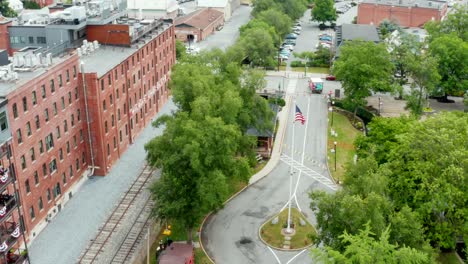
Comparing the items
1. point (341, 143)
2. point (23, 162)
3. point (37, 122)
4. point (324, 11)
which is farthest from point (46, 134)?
point (324, 11)

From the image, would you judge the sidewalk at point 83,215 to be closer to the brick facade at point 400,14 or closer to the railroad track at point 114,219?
the railroad track at point 114,219

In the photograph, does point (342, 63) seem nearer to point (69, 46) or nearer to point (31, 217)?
point (69, 46)

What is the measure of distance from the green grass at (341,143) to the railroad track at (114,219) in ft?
75.9

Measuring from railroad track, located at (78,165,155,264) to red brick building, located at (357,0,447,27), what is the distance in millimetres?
103633

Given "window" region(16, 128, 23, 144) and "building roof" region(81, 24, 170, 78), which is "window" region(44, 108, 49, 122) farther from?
"building roof" region(81, 24, 170, 78)

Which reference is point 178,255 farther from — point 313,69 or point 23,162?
point 313,69

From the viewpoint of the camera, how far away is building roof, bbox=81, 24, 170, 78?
61031mm

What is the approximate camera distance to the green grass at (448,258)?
51000 mm

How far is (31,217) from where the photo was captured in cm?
5041

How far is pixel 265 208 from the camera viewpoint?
59250mm

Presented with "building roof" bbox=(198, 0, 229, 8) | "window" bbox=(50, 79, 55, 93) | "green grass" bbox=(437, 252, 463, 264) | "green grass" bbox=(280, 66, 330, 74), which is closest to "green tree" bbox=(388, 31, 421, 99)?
"green grass" bbox=(280, 66, 330, 74)

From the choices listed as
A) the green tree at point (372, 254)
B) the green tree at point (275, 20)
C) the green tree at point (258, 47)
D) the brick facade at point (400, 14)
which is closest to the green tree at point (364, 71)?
the green tree at point (258, 47)

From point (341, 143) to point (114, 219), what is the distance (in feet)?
118

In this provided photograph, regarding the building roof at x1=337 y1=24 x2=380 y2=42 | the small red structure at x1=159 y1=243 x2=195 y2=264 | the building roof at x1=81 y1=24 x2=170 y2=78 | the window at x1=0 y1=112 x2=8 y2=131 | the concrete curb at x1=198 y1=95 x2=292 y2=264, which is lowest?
the concrete curb at x1=198 y1=95 x2=292 y2=264
